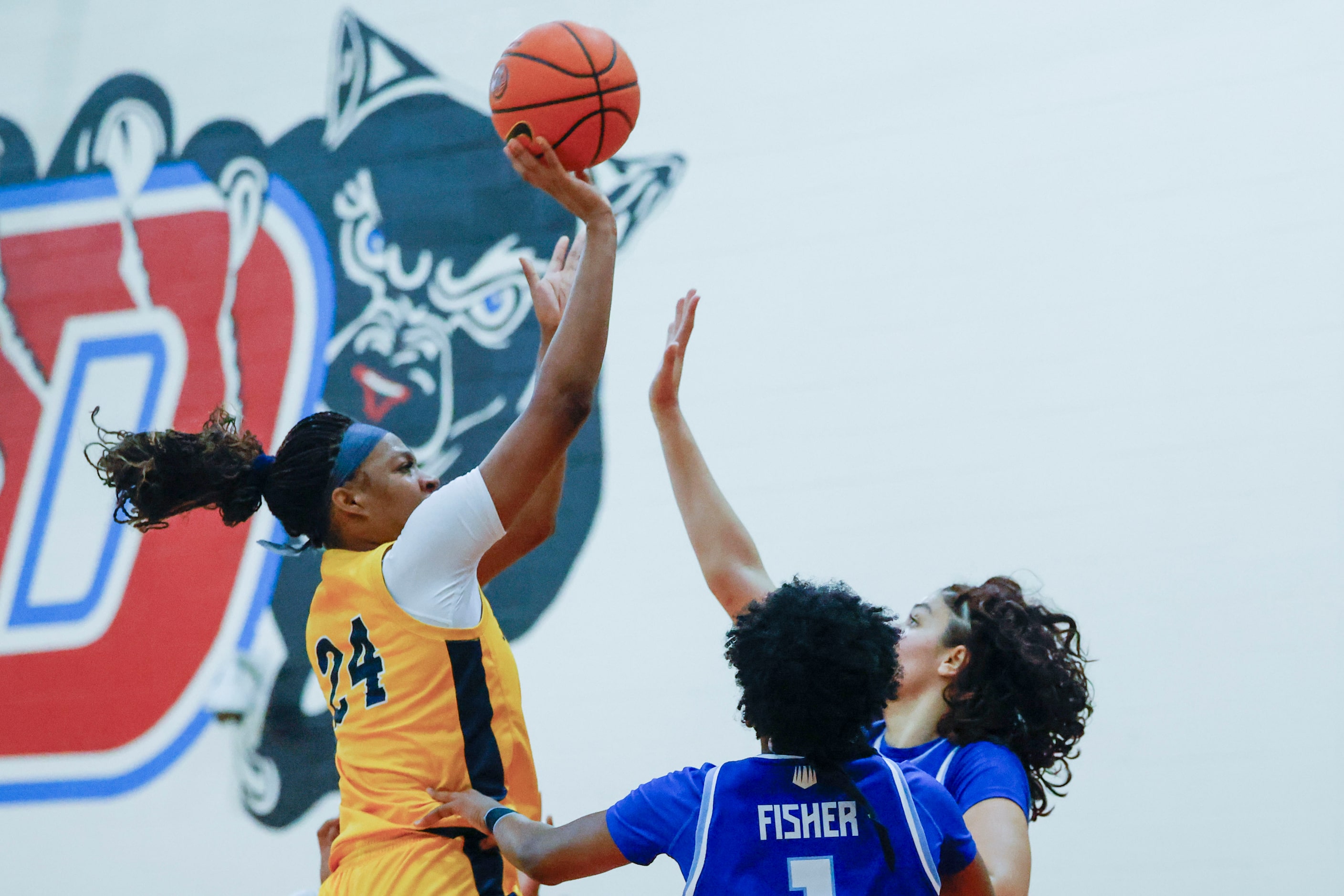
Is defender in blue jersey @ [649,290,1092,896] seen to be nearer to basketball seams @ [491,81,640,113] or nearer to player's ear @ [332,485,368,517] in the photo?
basketball seams @ [491,81,640,113]

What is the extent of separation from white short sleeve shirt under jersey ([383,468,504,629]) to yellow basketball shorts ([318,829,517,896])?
34cm

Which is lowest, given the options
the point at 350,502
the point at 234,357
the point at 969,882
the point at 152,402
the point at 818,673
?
the point at 969,882

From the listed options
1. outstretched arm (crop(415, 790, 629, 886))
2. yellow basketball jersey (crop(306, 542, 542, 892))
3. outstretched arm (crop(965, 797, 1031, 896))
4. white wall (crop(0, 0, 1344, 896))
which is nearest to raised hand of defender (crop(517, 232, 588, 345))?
yellow basketball jersey (crop(306, 542, 542, 892))

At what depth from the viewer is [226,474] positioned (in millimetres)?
2098

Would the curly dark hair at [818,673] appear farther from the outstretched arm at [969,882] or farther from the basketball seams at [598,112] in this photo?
the basketball seams at [598,112]

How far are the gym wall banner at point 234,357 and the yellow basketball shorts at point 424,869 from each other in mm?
2001

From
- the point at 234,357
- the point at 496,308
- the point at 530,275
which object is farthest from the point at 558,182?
the point at 234,357

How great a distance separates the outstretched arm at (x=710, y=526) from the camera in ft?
8.25

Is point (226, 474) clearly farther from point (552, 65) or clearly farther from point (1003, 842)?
point (1003, 842)

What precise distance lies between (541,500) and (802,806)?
88 centimetres

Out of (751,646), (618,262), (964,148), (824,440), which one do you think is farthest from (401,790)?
(964,148)

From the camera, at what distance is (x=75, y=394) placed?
448cm

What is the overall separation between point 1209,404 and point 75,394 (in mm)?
3872

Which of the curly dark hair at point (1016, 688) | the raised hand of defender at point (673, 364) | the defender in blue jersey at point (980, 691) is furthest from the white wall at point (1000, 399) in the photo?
the raised hand of defender at point (673, 364)
